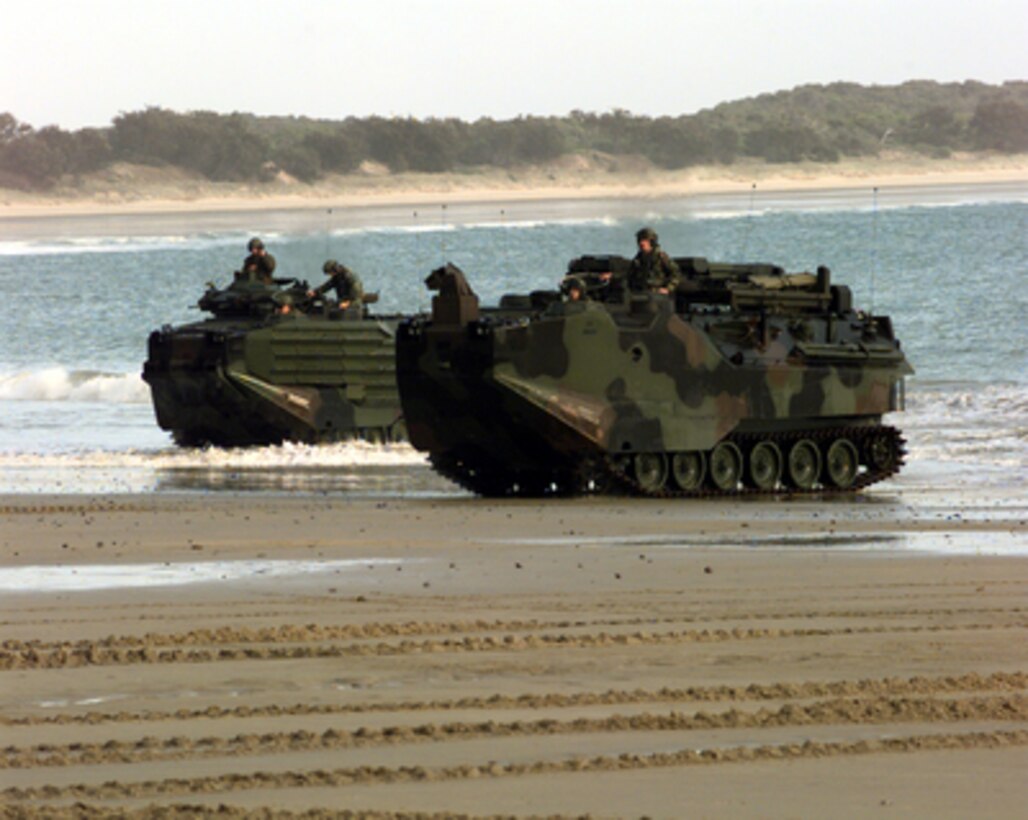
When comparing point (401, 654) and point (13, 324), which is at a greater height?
point (401, 654)

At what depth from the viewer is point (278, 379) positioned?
1024 inches

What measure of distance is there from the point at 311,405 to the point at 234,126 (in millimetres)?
83919

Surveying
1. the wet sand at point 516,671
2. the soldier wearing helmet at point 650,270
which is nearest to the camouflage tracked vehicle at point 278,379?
the soldier wearing helmet at point 650,270

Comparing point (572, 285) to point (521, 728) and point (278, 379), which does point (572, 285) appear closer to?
point (278, 379)

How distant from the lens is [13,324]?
5169 cm

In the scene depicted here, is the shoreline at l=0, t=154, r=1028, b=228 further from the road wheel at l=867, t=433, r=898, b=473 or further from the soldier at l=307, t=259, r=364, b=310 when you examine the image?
the road wheel at l=867, t=433, r=898, b=473

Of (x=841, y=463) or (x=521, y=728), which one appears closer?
(x=521, y=728)

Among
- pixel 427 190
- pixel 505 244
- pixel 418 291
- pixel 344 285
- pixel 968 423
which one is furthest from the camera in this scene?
pixel 427 190

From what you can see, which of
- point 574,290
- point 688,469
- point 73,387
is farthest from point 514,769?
point 73,387

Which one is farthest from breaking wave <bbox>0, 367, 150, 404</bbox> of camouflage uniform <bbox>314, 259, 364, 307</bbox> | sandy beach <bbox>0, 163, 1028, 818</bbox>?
sandy beach <bbox>0, 163, 1028, 818</bbox>

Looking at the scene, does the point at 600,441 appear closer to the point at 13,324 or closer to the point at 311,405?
the point at 311,405

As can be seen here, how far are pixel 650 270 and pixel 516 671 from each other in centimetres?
1160

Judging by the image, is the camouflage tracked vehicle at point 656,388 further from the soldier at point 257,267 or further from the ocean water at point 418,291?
the soldier at point 257,267

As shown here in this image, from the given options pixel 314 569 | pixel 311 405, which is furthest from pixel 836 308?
pixel 314 569
